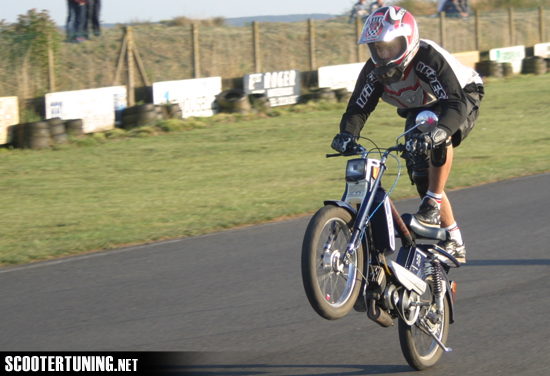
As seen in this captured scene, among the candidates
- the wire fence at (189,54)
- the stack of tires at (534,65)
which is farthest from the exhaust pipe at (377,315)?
→ the stack of tires at (534,65)

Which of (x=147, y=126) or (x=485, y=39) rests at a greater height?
(x=485, y=39)

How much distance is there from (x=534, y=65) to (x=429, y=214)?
86.6 ft

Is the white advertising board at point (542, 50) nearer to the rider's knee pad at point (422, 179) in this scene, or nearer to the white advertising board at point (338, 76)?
the white advertising board at point (338, 76)

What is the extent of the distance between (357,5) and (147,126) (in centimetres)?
1671

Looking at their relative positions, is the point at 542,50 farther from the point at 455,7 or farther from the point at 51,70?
the point at 51,70

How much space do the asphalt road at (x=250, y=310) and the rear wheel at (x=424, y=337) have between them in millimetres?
89

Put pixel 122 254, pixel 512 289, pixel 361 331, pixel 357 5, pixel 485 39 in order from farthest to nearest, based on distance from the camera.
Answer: pixel 485 39 < pixel 357 5 < pixel 122 254 < pixel 512 289 < pixel 361 331

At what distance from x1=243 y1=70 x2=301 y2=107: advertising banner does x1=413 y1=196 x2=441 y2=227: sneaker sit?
52.0ft

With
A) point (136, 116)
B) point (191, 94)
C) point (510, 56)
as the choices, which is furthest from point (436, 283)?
point (510, 56)

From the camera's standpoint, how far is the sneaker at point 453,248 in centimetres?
474

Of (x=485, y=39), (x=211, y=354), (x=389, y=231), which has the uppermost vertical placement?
(x=485, y=39)

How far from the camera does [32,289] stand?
601 centimetres

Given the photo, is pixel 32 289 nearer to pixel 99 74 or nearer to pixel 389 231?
pixel 389 231

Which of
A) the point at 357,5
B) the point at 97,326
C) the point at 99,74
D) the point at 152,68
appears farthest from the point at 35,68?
the point at 357,5
